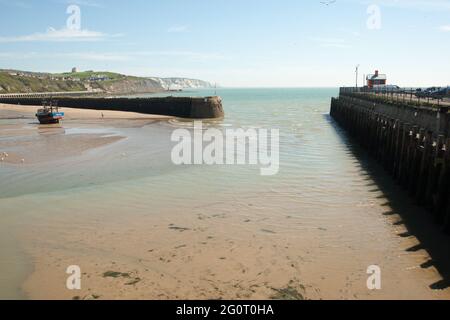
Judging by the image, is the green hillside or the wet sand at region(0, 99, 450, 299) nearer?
the wet sand at region(0, 99, 450, 299)

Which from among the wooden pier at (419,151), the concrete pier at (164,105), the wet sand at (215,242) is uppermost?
the concrete pier at (164,105)

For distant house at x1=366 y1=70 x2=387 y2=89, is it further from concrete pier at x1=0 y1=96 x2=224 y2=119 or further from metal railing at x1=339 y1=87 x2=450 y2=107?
concrete pier at x1=0 y1=96 x2=224 y2=119

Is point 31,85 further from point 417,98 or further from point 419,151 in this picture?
point 419,151

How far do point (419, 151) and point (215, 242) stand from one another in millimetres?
8083

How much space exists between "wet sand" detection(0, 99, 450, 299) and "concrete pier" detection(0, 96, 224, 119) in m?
35.2

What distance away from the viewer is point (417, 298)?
8039 mm

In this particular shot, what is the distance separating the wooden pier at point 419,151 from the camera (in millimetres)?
11695

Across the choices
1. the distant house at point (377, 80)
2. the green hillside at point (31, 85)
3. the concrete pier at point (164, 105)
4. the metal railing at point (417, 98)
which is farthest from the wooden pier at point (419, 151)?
the green hillside at point (31, 85)

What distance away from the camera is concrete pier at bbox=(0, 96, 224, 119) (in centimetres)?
5169

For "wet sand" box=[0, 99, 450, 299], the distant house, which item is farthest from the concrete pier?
"wet sand" box=[0, 99, 450, 299]

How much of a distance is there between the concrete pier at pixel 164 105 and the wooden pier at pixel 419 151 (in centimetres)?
2956

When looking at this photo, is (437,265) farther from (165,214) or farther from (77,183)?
(77,183)

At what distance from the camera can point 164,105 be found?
184ft

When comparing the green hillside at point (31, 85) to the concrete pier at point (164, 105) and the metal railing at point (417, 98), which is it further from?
the metal railing at point (417, 98)
